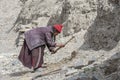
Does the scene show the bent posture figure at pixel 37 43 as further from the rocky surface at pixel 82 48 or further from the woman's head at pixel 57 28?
the rocky surface at pixel 82 48

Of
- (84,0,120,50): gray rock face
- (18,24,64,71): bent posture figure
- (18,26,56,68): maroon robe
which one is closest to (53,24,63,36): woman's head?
(18,24,64,71): bent posture figure

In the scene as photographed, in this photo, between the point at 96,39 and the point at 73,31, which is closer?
the point at 96,39

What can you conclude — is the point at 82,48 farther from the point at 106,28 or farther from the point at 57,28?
the point at 57,28

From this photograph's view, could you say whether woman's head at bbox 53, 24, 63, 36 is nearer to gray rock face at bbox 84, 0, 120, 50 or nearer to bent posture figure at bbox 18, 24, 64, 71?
bent posture figure at bbox 18, 24, 64, 71

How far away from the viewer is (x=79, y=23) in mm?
12273

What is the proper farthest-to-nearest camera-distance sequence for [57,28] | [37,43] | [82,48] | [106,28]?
[82,48]
[106,28]
[37,43]
[57,28]

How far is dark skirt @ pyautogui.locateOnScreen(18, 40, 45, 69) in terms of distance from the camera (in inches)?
365

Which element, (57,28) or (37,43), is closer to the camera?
(57,28)

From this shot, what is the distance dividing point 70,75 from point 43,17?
8.49 metres

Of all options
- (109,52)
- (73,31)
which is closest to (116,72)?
(109,52)

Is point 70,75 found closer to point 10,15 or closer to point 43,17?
point 43,17

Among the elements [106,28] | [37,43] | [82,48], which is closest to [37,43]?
[37,43]

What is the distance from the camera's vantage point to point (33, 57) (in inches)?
366

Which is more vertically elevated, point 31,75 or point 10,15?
point 31,75
